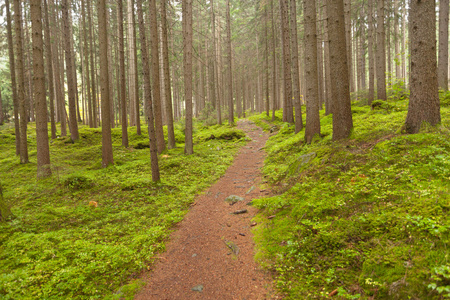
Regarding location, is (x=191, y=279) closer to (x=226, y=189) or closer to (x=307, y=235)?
(x=307, y=235)

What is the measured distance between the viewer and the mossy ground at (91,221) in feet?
12.4

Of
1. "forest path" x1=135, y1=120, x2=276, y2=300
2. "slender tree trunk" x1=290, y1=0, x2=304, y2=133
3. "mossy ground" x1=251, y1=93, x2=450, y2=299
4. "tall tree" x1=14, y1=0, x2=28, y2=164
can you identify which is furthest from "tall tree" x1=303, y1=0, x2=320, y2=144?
"tall tree" x1=14, y1=0, x2=28, y2=164

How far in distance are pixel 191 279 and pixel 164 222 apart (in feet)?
7.50

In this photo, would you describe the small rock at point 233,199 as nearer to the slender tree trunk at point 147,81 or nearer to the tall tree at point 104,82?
the slender tree trunk at point 147,81

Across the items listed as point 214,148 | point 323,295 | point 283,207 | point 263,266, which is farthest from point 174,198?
point 214,148

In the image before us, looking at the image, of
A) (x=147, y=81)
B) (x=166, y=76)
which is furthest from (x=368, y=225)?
(x=166, y=76)

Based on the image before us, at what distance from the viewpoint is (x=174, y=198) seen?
7.70m

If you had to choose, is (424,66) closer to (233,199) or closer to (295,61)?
(233,199)

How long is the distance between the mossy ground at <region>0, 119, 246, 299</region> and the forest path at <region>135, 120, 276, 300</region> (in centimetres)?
35

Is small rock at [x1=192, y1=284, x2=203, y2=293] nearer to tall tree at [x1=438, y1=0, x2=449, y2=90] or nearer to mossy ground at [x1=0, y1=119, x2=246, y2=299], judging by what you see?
Result: mossy ground at [x1=0, y1=119, x2=246, y2=299]

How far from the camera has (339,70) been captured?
768cm

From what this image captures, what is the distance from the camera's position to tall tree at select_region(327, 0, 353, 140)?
24.9 ft

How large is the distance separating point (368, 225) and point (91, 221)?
21.1 feet

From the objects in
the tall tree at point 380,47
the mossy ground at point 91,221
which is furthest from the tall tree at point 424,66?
the tall tree at point 380,47
